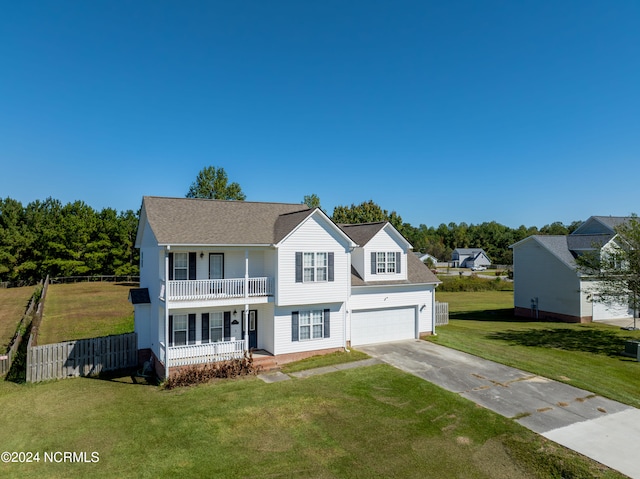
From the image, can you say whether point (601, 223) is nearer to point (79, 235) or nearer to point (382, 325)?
point (382, 325)

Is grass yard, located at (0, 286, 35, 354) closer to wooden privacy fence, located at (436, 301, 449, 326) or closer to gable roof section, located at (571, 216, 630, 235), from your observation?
wooden privacy fence, located at (436, 301, 449, 326)

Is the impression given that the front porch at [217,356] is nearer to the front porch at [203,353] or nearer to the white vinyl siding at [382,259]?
the front porch at [203,353]

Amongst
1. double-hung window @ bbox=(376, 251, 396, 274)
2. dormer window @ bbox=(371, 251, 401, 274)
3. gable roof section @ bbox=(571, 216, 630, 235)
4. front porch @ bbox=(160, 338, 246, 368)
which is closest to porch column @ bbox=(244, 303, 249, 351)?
front porch @ bbox=(160, 338, 246, 368)

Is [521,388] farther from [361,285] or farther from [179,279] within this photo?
[179,279]

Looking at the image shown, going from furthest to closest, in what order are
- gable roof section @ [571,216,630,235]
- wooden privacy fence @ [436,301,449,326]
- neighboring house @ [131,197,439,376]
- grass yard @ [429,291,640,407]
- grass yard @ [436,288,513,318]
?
grass yard @ [436,288,513,318] < gable roof section @ [571,216,630,235] < wooden privacy fence @ [436,301,449,326] < neighboring house @ [131,197,439,376] < grass yard @ [429,291,640,407]

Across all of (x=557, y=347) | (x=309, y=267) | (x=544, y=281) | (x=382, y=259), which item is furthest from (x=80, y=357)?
(x=544, y=281)
